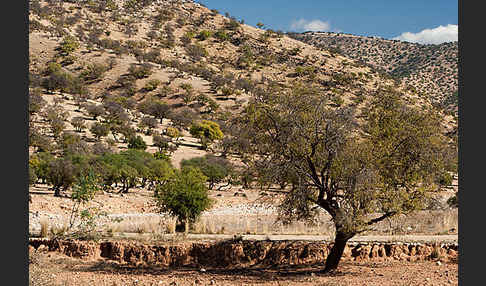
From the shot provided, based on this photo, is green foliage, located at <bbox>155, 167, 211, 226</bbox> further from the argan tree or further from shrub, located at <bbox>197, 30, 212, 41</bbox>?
shrub, located at <bbox>197, 30, 212, 41</bbox>

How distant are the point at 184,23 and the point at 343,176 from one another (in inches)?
4154

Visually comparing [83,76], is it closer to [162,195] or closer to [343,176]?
[162,195]

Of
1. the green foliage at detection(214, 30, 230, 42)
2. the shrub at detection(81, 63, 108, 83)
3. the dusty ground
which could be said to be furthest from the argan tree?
the green foliage at detection(214, 30, 230, 42)

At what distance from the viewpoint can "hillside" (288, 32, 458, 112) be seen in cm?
10131

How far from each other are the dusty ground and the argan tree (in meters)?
1.67

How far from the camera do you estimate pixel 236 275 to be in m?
14.8

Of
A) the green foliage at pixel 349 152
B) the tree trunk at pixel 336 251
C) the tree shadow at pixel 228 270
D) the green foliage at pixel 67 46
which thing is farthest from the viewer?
the green foliage at pixel 67 46

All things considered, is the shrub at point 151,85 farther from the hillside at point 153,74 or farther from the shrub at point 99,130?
the shrub at point 99,130

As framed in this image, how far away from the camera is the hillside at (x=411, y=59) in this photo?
101 metres

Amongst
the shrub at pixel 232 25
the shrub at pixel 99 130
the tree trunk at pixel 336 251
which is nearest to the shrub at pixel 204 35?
the shrub at pixel 232 25

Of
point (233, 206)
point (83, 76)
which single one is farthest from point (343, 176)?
point (83, 76)

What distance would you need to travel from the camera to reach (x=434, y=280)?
12.6m

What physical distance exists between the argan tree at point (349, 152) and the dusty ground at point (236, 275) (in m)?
1.67

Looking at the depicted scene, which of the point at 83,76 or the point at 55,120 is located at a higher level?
the point at 83,76
